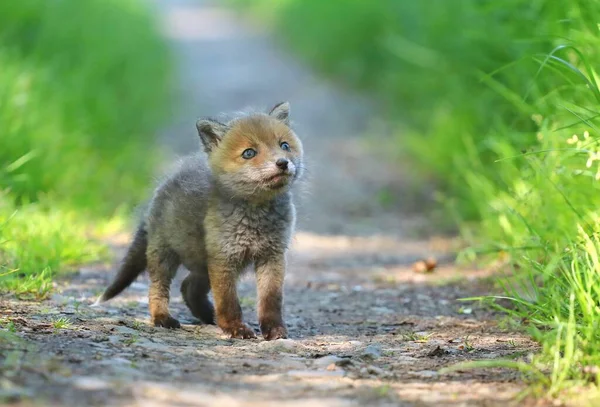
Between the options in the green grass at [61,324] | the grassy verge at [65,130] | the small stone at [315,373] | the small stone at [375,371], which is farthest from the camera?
the grassy verge at [65,130]

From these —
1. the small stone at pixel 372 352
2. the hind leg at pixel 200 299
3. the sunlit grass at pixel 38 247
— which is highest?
the sunlit grass at pixel 38 247

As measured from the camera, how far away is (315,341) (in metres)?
4.64

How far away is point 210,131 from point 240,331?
1046 millimetres

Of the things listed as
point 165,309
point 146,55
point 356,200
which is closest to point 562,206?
point 165,309

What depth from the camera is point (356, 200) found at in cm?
934

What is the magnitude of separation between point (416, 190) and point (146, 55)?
15.7 feet

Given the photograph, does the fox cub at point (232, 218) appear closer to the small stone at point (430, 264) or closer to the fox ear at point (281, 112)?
the fox ear at point (281, 112)

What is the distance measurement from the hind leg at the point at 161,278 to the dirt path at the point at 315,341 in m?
0.10

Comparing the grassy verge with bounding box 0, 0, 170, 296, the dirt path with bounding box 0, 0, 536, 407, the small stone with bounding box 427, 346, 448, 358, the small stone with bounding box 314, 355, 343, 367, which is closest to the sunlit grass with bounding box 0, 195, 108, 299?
the grassy verge with bounding box 0, 0, 170, 296

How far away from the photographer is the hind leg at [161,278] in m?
4.95

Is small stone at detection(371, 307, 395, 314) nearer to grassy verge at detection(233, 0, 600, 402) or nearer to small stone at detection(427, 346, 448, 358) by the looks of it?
grassy verge at detection(233, 0, 600, 402)

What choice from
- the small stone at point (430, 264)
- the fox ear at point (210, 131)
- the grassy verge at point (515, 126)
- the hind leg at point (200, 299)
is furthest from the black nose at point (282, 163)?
the small stone at point (430, 264)

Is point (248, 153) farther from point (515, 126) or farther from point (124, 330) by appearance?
point (515, 126)

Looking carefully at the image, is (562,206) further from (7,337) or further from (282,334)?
(7,337)
